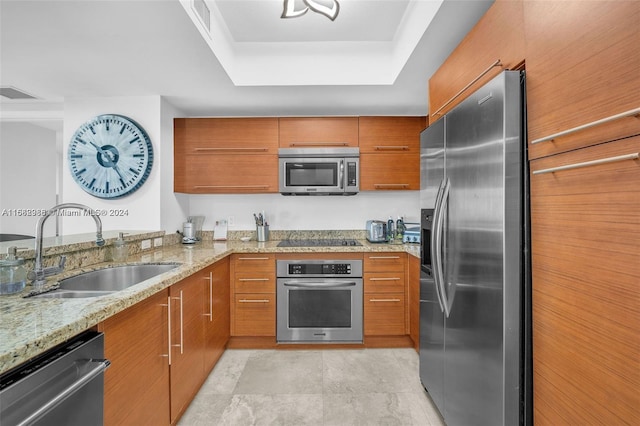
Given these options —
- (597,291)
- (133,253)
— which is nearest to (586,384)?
(597,291)

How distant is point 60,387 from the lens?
2.67ft

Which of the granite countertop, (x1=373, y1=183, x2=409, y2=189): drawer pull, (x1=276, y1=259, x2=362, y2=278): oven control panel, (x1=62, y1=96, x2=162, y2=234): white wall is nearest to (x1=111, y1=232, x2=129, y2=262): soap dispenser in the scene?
the granite countertop

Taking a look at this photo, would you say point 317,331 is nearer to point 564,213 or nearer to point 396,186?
point 396,186

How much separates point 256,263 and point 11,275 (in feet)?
5.19

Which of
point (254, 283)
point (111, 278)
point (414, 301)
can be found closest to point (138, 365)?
point (111, 278)

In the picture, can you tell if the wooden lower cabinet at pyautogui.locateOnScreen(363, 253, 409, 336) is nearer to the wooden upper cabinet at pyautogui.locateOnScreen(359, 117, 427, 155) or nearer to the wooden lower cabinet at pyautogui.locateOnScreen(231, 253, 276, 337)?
the wooden lower cabinet at pyautogui.locateOnScreen(231, 253, 276, 337)

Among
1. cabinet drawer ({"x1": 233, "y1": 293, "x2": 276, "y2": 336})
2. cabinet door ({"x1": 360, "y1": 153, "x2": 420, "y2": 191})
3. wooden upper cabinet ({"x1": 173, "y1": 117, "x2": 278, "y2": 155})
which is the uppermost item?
wooden upper cabinet ({"x1": 173, "y1": 117, "x2": 278, "y2": 155})

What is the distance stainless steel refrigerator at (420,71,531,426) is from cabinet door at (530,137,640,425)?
0.06 metres

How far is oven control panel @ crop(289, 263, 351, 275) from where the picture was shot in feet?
8.52

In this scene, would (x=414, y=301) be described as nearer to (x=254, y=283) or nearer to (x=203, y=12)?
(x=254, y=283)

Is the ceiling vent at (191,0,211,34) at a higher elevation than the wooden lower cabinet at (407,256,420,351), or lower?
higher

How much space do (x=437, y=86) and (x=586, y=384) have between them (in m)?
1.62

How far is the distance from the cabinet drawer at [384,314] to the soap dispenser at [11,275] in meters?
2.17

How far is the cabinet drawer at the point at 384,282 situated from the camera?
2600mm
